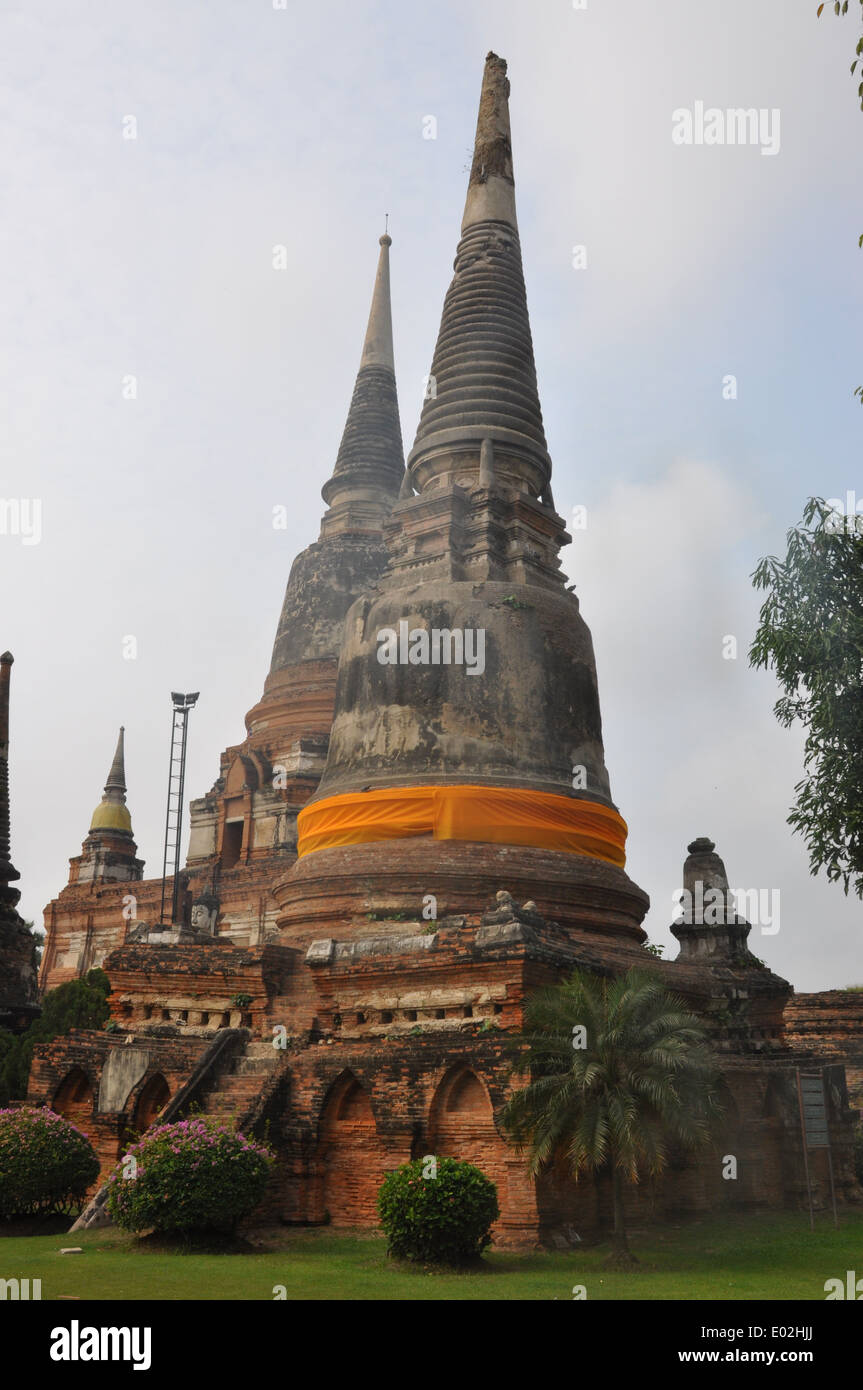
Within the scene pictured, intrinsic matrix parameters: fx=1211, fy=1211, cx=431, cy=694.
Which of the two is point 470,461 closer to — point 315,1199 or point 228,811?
point 315,1199

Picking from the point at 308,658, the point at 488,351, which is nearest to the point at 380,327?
the point at 308,658

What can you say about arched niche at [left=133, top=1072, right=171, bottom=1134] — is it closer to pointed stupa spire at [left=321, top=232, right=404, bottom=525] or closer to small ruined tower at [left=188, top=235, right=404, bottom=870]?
small ruined tower at [left=188, top=235, right=404, bottom=870]

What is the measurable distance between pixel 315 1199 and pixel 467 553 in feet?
37.3

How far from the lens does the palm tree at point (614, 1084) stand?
12.6 meters

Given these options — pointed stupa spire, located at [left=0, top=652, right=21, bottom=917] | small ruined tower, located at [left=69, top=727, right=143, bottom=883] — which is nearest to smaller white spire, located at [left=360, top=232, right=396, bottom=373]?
pointed stupa spire, located at [left=0, top=652, right=21, bottom=917]

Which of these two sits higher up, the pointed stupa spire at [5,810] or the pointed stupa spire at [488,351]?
the pointed stupa spire at [488,351]

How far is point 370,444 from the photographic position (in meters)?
36.2

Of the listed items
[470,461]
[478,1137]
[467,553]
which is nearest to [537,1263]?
[478,1137]

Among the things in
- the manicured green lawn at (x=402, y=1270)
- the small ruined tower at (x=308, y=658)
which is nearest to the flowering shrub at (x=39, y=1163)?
the manicured green lawn at (x=402, y=1270)

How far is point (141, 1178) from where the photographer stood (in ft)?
43.7

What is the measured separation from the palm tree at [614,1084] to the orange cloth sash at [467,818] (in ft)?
16.8

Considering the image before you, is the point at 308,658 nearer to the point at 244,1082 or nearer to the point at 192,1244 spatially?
the point at 244,1082

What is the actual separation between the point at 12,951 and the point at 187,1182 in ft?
69.9

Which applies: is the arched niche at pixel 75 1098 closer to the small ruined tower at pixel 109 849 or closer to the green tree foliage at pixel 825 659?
the green tree foliage at pixel 825 659
